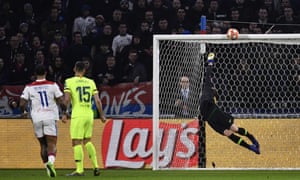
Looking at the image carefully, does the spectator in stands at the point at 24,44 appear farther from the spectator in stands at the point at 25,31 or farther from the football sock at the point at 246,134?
the football sock at the point at 246,134

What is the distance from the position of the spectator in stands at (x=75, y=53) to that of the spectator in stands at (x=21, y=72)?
81cm

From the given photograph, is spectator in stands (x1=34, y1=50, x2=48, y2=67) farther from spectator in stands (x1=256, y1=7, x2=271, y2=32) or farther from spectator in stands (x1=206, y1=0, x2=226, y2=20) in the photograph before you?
spectator in stands (x1=256, y1=7, x2=271, y2=32)

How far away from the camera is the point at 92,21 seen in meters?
21.0

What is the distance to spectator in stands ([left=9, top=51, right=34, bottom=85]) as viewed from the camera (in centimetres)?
1981

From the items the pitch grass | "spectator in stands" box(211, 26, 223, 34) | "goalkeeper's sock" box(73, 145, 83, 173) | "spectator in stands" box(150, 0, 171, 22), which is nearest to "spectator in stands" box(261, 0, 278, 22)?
"spectator in stands" box(211, 26, 223, 34)

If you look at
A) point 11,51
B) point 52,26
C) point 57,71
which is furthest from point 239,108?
point 11,51

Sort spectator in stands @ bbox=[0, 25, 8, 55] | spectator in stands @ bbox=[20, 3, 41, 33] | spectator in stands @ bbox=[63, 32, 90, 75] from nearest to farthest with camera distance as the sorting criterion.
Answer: spectator in stands @ bbox=[63, 32, 90, 75] → spectator in stands @ bbox=[0, 25, 8, 55] → spectator in stands @ bbox=[20, 3, 41, 33]

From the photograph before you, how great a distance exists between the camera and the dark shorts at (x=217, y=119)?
17000 millimetres

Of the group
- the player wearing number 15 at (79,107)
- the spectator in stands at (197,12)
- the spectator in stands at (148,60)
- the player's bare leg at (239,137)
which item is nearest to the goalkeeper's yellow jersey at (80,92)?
the player wearing number 15 at (79,107)

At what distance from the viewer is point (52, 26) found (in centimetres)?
2103

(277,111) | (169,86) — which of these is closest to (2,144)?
(169,86)

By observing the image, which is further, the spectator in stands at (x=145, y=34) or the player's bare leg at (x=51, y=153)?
the spectator in stands at (x=145, y=34)

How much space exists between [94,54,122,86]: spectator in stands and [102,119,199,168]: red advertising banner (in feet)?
4.60

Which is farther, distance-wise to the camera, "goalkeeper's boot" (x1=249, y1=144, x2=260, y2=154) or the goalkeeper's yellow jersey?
"goalkeeper's boot" (x1=249, y1=144, x2=260, y2=154)
